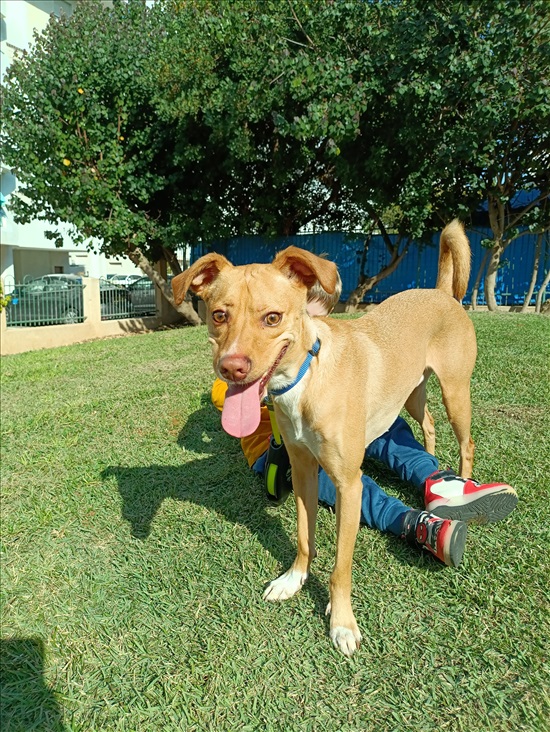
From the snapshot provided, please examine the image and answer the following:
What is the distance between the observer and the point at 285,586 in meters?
2.44

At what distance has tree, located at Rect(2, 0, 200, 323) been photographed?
1232 centimetres

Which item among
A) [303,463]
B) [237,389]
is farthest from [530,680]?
[237,389]

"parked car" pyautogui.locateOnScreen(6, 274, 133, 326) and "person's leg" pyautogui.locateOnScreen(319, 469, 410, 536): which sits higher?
"parked car" pyautogui.locateOnScreen(6, 274, 133, 326)

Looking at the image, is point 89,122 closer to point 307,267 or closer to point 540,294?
point 540,294

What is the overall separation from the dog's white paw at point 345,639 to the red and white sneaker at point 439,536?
56 cm

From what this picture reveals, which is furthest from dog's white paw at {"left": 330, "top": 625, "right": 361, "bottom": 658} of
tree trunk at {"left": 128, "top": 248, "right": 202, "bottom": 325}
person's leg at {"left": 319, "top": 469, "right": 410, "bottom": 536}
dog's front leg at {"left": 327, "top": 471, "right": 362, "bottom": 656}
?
tree trunk at {"left": 128, "top": 248, "right": 202, "bottom": 325}

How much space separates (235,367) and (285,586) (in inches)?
49.5

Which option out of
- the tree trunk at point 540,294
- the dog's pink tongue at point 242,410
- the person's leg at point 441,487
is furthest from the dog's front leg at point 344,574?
the tree trunk at point 540,294

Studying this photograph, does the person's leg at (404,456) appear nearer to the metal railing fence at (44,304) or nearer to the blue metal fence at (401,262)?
the blue metal fence at (401,262)

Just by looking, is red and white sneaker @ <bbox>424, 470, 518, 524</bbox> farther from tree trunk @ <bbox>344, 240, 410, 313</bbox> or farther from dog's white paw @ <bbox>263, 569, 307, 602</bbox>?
tree trunk @ <bbox>344, 240, 410, 313</bbox>

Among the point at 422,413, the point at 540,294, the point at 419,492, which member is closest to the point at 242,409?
the point at 419,492

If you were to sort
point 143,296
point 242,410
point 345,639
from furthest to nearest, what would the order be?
1. point 143,296
2. point 345,639
3. point 242,410

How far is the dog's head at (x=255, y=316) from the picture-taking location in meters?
1.97

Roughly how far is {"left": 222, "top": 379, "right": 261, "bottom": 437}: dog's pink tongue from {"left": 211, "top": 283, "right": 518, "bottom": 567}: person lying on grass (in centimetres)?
74
